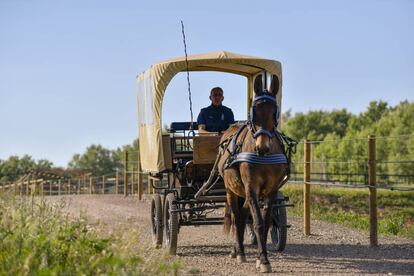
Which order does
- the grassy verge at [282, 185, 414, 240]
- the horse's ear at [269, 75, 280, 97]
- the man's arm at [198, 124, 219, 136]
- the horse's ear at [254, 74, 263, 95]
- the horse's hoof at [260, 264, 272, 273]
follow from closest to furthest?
the horse's hoof at [260, 264, 272, 273]
the horse's ear at [254, 74, 263, 95]
the horse's ear at [269, 75, 280, 97]
the man's arm at [198, 124, 219, 136]
the grassy verge at [282, 185, 414, 240]

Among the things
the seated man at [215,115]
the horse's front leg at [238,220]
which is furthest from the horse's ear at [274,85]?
the seated man at [215,115]

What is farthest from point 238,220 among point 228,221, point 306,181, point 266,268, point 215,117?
point 306,181

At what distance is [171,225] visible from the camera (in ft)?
37.6

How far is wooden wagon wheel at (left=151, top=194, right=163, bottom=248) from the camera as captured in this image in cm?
1246

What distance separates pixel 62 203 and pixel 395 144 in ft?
152

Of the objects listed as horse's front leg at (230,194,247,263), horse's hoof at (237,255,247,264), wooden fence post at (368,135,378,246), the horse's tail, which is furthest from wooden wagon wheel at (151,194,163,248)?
wooden fence post at (368,135,378,246)

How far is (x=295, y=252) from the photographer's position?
1162 centimetres

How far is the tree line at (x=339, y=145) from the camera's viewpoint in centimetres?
4937

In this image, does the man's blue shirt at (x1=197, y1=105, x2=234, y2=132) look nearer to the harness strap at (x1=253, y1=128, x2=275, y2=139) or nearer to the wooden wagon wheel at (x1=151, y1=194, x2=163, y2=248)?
the wooden wagon wheel at (x1=151, y1=194, x2=163, y2=248)

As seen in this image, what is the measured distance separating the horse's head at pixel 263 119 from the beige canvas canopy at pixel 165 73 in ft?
8.01

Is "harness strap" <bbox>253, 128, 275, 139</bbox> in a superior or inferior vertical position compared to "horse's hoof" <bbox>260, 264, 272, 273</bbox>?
superior

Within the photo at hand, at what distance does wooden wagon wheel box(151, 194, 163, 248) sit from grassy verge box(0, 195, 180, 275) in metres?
4.59

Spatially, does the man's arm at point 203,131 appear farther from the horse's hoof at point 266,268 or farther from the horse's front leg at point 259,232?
the horse's hoof at point 266,268

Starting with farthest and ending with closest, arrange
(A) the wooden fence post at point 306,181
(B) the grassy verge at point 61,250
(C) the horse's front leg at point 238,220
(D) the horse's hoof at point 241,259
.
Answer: (A) the wooden fence post at point 306,181 → (C) the horse's front leg at point 238,220 → (D) the horse's hoof at point 241,259 → (B) the grassy verge at point 61,250
